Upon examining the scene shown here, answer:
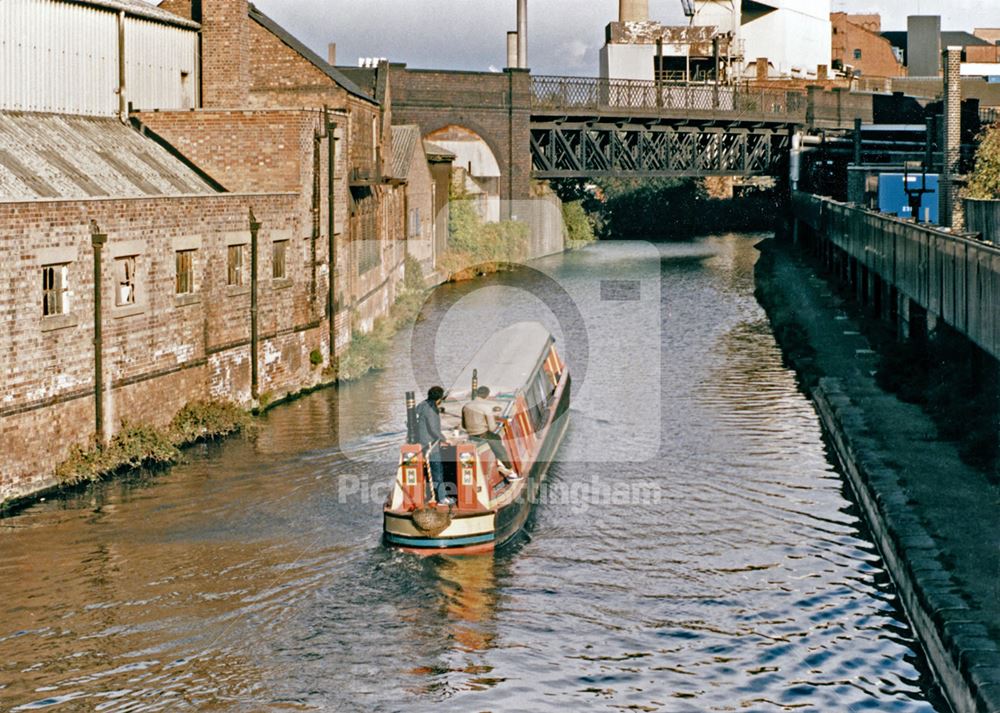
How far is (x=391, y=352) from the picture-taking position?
34.6 m

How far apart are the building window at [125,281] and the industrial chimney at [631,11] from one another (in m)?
72.1

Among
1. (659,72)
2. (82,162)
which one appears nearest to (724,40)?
(659,72)

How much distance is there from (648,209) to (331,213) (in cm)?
5089

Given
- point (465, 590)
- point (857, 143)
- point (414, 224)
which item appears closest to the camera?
point (465, 590)

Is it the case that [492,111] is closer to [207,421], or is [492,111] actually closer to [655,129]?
[655,129]

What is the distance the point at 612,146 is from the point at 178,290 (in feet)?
146

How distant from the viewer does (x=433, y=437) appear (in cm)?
1783

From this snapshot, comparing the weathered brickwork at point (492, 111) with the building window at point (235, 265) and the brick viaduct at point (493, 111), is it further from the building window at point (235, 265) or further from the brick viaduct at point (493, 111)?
the building window at point (235, 265)

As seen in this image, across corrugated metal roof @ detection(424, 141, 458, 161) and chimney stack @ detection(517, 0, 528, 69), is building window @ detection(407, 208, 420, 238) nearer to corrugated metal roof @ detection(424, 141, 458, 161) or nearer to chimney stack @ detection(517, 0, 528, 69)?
corrugated metal roof @ detection(424, 141, 458, 161)

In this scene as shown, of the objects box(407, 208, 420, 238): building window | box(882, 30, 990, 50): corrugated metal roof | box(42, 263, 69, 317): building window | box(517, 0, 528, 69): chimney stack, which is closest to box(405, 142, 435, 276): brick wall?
box(407, 208, 420, 238): building window

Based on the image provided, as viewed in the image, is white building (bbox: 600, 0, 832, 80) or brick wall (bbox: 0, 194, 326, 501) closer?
brick wall (bbox: 0, 194, 326, 501)

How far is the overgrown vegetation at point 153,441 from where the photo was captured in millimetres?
20406

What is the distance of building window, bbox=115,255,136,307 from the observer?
21812mm

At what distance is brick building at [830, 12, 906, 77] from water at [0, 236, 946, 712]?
99400mm
